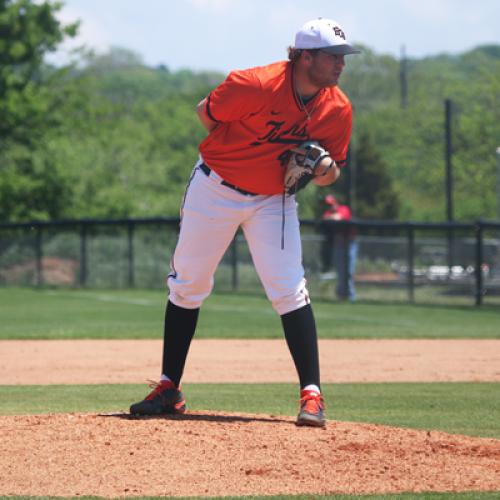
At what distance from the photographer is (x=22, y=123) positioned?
31641 mm

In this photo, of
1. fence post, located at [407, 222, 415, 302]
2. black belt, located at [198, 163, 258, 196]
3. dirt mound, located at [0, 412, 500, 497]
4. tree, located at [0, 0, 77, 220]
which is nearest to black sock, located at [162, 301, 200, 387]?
dirt mound, located at [0, 412, 500, 497]

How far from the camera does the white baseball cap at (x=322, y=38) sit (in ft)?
18.4

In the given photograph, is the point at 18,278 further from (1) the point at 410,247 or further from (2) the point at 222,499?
(2) the point at 222,499

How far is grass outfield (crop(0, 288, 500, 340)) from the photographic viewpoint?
42.2ft

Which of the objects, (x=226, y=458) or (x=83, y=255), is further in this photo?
(x=83, y=255)

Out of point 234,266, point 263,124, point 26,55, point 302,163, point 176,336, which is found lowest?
point 234,266

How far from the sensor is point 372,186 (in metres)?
56.1

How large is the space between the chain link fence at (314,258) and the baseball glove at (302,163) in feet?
38.8

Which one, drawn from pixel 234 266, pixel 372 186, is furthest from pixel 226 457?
pixel 372 186

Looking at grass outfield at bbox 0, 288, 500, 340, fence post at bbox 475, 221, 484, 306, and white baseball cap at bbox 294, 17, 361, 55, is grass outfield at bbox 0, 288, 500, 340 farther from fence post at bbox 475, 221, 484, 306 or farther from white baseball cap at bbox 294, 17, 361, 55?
white baseball cap at bbox 294, 17, 361, 55

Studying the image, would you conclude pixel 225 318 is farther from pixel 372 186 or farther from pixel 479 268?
pixel 372 186

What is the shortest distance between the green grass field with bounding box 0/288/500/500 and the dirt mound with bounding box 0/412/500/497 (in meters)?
0.29

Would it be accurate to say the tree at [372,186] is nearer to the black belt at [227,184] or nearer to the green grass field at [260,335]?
the green grass field at [260,335]

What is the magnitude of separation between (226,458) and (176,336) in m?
1.31
